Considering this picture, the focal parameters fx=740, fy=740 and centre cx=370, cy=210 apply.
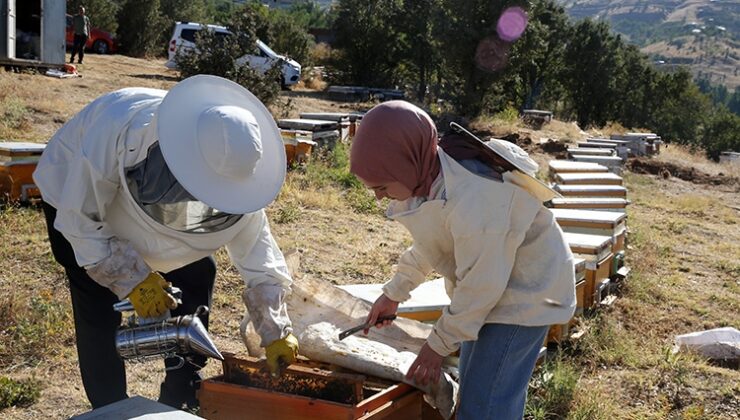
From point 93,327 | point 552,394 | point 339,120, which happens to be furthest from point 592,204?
point 339,120

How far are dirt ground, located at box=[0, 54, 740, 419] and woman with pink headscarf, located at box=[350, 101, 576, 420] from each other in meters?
1.31

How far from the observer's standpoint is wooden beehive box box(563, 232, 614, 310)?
4555 millimetres

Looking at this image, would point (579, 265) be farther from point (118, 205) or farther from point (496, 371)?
point (118, 205)

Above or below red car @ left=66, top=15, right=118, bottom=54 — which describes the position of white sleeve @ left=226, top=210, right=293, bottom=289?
above

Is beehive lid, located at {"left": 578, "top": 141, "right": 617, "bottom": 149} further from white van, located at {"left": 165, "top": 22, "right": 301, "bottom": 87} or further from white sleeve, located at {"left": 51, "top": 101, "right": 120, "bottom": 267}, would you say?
white sleeve, located at {"left": 51, "top": 101, "right": 120, "bottom": 267}

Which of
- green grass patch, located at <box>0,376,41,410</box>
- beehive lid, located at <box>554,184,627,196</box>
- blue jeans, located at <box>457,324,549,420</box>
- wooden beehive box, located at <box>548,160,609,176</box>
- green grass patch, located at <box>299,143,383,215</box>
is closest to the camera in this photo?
blue jeans, located at <box>457,324,549,420</box>

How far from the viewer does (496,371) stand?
7.25 feet

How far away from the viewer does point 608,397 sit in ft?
12.1

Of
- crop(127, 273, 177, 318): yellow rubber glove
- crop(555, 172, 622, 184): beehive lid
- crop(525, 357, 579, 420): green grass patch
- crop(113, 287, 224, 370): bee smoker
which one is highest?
crop(127, 273, 177, 318): yellow rubber glove

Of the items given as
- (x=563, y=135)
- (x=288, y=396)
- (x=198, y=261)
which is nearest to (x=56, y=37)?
(x=563, y=135)

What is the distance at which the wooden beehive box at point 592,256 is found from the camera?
4.55 meters

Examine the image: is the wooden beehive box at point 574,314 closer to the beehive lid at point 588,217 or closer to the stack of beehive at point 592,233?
the stack of beehive at point 592,233

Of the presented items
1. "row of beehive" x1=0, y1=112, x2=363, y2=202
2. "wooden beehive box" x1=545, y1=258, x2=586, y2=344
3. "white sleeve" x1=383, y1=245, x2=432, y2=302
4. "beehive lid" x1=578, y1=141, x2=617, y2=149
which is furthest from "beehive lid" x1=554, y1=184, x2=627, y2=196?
"beehive lid" x1=578, y1=141, x2=617, y2=149

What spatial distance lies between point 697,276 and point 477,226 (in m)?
5.24
